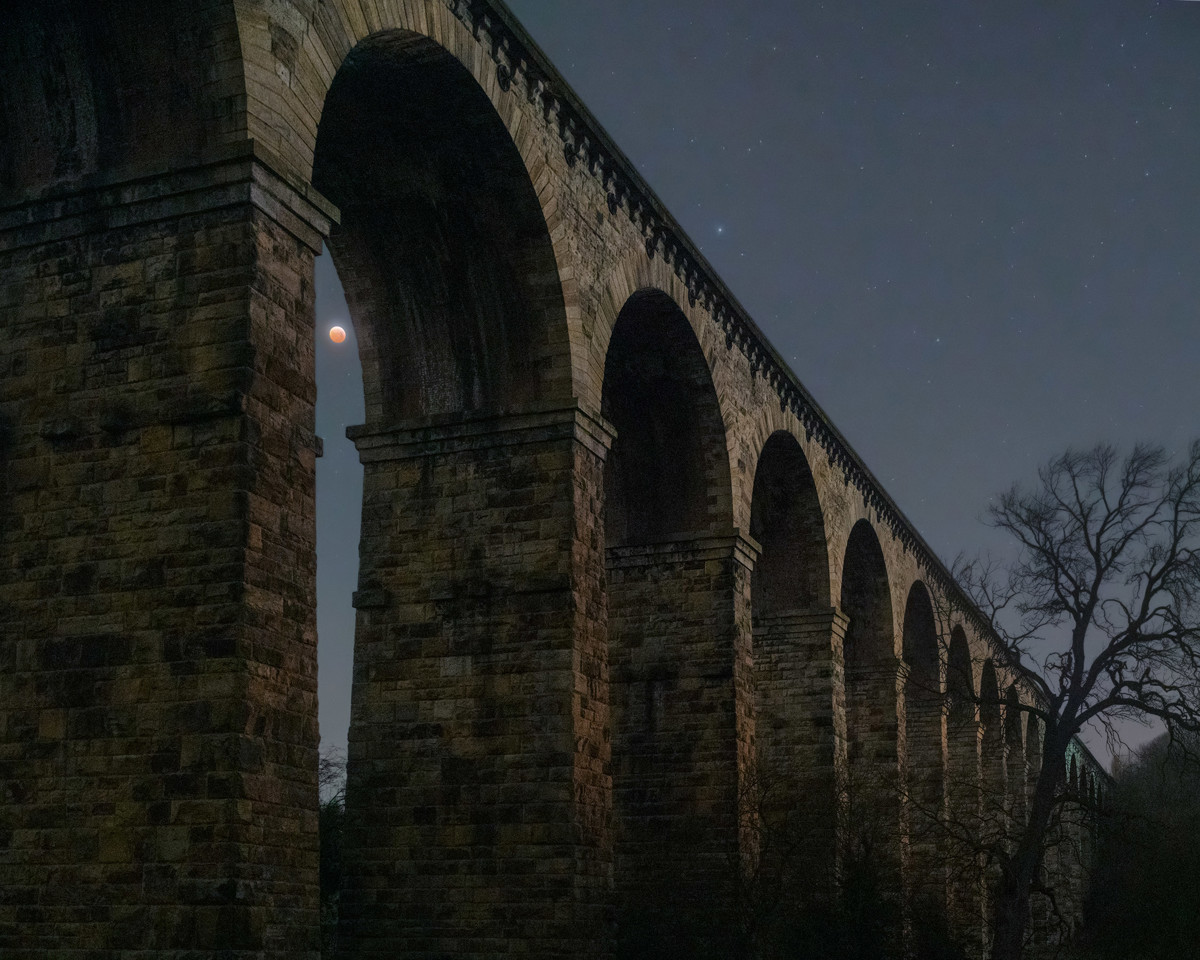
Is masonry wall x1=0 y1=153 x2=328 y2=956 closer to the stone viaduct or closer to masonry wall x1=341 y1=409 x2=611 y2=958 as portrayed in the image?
the stone viaduct

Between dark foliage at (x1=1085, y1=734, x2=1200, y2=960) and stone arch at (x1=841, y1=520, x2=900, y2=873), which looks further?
stone arch at (x1=841, y1=520, x2=900, y2=873)

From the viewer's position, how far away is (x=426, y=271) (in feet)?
51.5

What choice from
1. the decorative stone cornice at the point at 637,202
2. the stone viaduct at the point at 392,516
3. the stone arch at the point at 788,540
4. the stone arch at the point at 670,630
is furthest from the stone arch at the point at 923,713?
the stone arch at the point at 670,630

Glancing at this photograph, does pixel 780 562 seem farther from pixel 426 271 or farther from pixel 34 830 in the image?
pixel 34 830

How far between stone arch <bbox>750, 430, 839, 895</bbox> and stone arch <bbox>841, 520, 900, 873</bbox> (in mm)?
3572

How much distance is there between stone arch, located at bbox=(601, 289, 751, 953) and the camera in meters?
18.9

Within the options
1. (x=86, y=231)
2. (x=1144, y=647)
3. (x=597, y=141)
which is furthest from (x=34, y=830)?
(x=1144, y=647)

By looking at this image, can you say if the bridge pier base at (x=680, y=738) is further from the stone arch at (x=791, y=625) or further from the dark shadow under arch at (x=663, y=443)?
the stone arch at (x=791, y=625)

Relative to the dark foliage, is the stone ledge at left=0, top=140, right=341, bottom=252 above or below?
above

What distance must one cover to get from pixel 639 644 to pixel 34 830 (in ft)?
36.8

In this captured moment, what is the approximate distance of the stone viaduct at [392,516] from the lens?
9.58 m

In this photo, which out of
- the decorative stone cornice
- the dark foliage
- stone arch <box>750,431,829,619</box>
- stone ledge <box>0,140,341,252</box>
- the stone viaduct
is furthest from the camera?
stone arch <box>750,431,829,619</box>

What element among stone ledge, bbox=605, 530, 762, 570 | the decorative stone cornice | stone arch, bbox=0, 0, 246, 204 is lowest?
stone ledge, bbox=605, 530, 762, 570

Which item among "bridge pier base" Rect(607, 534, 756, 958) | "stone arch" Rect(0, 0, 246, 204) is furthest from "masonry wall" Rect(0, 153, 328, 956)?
"bridge pier base" Rect(607, 534, 756, 958)
